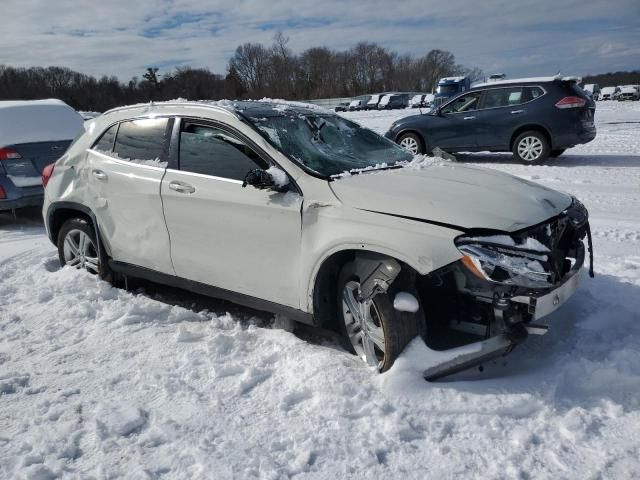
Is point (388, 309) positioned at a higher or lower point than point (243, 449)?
higher

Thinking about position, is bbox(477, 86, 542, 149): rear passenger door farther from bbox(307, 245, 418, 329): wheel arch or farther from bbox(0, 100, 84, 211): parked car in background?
bbox(307, 245, 418, 329): wheel arch

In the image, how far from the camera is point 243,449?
103 inches

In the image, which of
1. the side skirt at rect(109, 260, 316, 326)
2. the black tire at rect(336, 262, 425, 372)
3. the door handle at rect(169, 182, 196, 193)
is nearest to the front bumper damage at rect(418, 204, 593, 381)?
the black tire at rect(336, 262, 425, 372)

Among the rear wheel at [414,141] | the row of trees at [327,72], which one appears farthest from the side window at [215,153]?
the row of trees at [327,72]

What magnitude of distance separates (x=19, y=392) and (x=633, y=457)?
11.0 feet

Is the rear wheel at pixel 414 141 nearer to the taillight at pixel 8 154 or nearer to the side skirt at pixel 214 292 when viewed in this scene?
the taillight at pixel 8 154

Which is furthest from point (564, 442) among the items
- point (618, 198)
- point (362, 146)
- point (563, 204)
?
point (618, 198)

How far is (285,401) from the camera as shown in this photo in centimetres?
299

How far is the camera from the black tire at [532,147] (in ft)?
35.0

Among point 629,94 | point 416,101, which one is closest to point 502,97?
point 416,101

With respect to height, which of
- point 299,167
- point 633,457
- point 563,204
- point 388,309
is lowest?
point 633,457

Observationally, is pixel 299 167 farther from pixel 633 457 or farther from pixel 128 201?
pixel 633 457

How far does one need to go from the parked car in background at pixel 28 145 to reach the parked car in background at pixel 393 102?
136 feet

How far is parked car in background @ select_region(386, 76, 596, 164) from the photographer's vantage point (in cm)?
1047
